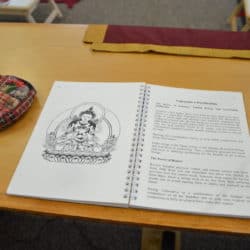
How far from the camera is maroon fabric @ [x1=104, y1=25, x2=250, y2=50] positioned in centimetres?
73

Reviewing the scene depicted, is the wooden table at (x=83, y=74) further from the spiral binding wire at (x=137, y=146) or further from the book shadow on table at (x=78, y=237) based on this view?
the book shadow on table at (x=78, y=237)

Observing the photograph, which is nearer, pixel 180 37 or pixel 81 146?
pixel 81 146

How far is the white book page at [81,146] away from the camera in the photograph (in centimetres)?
48

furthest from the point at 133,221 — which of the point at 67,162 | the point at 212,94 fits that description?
the point at 212,94

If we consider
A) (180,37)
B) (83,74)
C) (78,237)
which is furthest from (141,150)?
(78,237)

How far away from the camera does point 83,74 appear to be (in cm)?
68

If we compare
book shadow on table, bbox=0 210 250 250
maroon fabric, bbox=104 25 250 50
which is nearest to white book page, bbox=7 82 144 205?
maroon fabric, bbox=104 25 250 50

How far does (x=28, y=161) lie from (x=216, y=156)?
348mm

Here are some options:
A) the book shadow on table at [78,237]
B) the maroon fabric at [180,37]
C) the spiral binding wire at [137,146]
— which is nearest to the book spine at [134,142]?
the spiral binding wire at [137,146]

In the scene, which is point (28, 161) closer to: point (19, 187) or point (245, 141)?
point (19, 187)

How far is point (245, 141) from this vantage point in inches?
20.7

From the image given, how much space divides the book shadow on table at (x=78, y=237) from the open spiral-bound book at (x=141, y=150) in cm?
54

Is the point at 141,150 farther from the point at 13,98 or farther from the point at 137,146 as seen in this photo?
the point at 13,98

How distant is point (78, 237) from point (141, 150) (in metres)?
0.69
